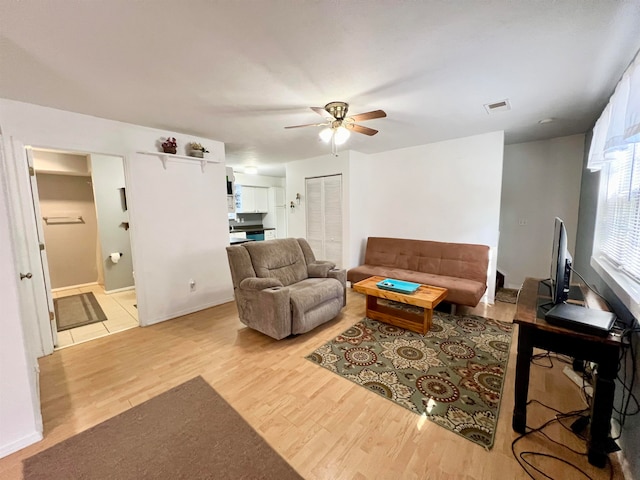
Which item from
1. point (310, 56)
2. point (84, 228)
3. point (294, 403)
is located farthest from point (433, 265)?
point (84, 228)

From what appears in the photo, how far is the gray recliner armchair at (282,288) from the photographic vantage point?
102 inches

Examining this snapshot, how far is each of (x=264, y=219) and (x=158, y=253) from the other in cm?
423

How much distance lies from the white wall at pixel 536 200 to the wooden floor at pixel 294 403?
209 centimetres

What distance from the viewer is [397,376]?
2.11 metres

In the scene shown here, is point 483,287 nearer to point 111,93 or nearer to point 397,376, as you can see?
point 397,376

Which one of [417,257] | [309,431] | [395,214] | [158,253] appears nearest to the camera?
[309,431]

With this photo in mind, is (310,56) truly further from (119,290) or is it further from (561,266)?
(119,290)

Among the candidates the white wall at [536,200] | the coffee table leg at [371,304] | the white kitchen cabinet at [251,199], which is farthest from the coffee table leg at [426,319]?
the white kitchen cabinet at [251,199]

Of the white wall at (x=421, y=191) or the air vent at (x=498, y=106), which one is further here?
the white wall at (x=421, y=191)

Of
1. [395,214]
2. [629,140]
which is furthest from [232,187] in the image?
[629,140]

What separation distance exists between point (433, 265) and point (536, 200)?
1.85 m

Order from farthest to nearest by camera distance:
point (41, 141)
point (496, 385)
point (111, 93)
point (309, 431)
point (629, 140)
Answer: point (41, 141)
point (111, 93)
point (496, 385)
point (309, 431)
point (629, 140)

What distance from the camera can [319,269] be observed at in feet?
11.1

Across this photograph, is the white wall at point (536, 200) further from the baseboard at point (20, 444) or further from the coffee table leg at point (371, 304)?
the baseboard at point (20, 444)
